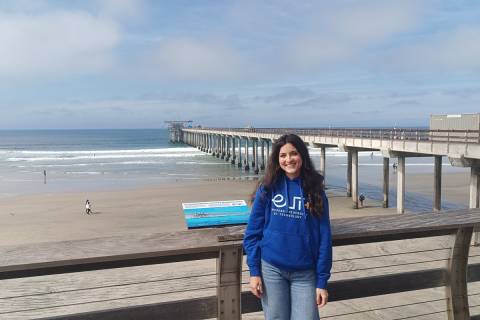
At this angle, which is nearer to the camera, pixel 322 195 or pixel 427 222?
pixel 322 195

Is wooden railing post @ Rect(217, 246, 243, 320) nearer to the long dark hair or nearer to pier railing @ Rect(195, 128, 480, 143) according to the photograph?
the long dark hair

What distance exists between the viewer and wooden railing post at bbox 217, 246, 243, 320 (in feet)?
7.65

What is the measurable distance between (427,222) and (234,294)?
1.27 metres

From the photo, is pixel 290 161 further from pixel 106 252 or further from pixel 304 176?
pixel 106 252

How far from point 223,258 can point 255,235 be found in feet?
0.68

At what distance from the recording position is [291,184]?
8.18 ft

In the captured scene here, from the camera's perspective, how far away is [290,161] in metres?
2.51

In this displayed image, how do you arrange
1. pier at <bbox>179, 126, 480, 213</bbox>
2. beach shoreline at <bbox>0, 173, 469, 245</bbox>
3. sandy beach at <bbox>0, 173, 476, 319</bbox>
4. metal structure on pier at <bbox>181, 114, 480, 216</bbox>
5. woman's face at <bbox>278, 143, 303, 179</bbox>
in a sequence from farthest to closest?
1. beach shoreline at <bbox>0, 173, 469, 245</bbox>
2. metal structure on pier at <bbox>181, 114, 480, 216</bbox>
3. pier at <bbox>179, 126, 480, 213</bbox>
4. sandy beach at <bbox>0, 173, 476, 319</bbox>
5. woman's face at <bbox>278, 143, 303, 179</bbox>

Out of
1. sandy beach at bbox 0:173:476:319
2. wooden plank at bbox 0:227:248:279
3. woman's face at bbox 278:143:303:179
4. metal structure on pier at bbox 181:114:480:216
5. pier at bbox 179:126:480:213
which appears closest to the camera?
wooden plank at bbox 0:227:248:279

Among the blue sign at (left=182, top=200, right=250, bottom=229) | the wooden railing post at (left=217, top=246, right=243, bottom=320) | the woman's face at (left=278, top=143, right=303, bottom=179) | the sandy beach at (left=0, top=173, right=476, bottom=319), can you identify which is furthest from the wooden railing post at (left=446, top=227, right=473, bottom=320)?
the blue sign at (left=182, top=200, right=250, bottom=229)

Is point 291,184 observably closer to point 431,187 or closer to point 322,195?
point 322,195

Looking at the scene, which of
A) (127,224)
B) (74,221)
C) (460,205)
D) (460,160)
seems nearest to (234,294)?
(460,160)

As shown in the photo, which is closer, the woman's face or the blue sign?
the woman's face

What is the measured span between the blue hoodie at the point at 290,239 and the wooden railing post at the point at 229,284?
0.07 m
